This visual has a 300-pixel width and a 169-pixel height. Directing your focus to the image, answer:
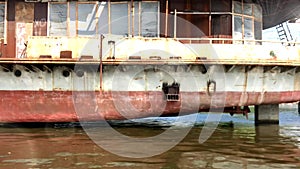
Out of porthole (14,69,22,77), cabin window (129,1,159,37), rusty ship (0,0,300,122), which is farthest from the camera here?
cabin window (129,1,159,37)

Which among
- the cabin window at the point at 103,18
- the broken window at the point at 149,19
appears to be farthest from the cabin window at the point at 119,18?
the broken window at the point at 149,19

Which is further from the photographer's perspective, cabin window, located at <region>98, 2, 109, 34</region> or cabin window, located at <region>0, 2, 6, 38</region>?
cabin window, located at <region>0, 2, 6, 38</region>

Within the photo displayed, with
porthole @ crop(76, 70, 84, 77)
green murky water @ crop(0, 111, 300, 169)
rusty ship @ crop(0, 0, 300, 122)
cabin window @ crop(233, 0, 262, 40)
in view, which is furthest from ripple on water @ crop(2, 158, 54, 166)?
cabin window @ crop(233, 0, 262, 40)

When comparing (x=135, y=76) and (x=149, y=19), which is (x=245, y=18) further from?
(x=135, y=76)

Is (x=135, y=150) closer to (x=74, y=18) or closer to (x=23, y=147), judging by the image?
(x=23, y=147)

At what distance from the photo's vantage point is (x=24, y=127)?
1441 cm

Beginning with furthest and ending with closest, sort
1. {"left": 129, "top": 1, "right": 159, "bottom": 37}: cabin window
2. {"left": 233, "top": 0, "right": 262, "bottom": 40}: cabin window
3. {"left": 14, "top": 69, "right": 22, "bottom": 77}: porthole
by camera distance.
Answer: {"left": 233, "top": 0, "right": 262, "bottom": 40}: cabin window → {"left": 129, "top": 1, "right": 159, "bottom": 37}: cabin window → {"left": 14, "top": 69, "right": 22, "bottom": 77}: porthole

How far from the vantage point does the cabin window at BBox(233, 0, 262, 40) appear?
1491cm

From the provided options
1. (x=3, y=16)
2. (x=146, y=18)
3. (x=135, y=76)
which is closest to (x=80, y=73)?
(x=135, y=76)

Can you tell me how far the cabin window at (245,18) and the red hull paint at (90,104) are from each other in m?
2.84

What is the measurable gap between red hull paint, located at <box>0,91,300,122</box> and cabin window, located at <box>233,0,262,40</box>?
284cm

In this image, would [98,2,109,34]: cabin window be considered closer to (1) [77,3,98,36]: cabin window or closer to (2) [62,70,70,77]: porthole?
(1) [77,3,98,36]: cabin window

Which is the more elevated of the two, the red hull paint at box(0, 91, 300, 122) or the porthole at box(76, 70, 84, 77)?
the porthole at box(76, 70, 84, 77)

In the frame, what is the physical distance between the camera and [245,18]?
49.7 ft
